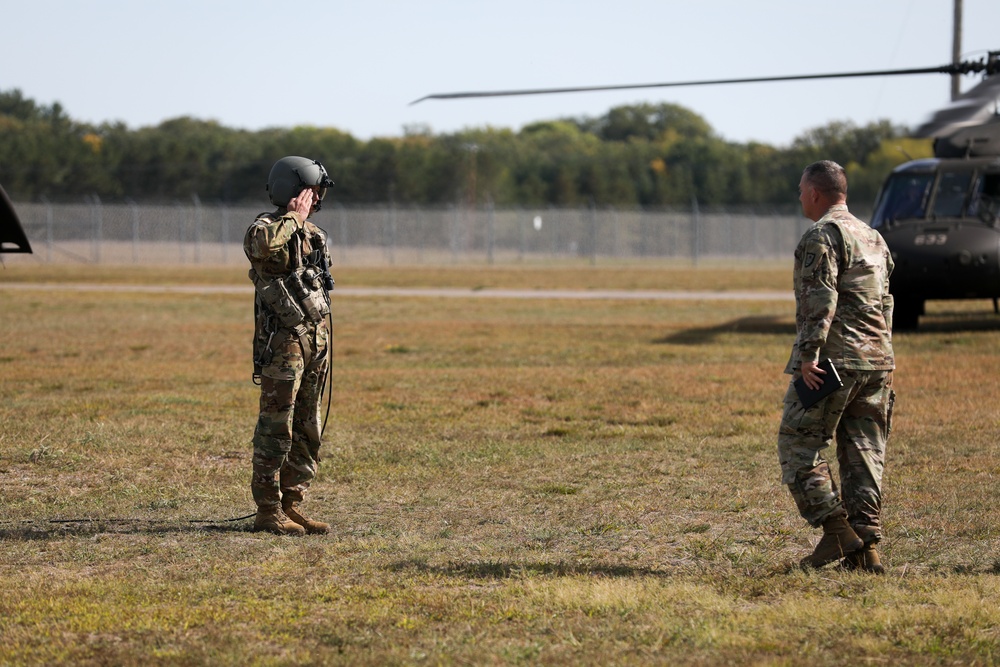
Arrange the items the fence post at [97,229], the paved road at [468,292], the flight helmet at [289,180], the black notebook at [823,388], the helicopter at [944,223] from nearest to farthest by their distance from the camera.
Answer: the black notebook at [823,388]
the flight helmet at [289,180]
the helicopter at [944,223]
the paved road at [468,292]
the fence post at [97,229]

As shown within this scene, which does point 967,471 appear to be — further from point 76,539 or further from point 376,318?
point 376,318

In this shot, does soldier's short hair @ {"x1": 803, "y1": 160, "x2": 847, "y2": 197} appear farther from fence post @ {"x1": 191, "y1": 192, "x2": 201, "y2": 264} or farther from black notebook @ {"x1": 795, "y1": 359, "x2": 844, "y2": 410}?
fence post @ {"x1": 191, "y1": 192, "x2": 201, "y2": 264}

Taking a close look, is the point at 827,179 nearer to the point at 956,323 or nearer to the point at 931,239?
the point at 931,239

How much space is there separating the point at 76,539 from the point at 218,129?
11027 centimetres

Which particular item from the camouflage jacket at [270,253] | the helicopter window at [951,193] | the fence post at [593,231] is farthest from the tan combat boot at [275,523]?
the fence post at [593,231]

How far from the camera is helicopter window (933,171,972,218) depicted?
17.5 meters

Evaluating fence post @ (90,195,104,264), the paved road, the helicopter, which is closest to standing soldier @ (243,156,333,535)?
the helicopter

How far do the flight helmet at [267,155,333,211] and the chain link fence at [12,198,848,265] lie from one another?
41.9 metres

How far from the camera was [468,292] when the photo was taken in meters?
28.9

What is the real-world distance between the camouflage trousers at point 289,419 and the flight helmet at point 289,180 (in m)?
0.70

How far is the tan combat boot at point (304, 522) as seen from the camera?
249 inches

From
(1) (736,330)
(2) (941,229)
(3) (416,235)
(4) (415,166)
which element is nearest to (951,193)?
(2) (941,229)

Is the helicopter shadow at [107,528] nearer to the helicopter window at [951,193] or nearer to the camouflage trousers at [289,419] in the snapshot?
the camouflage trousers at [289,419]

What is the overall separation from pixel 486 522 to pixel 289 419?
4.01 feet
